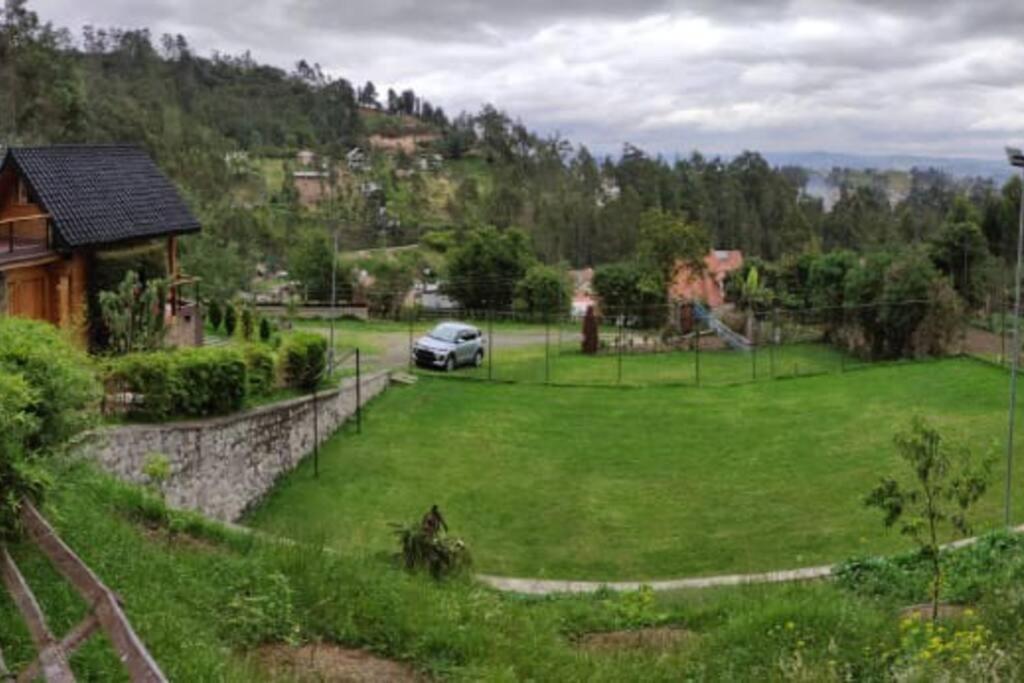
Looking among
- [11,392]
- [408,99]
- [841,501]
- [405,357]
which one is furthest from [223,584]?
[408,99]

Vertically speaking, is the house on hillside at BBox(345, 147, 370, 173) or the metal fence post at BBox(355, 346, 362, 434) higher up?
the house on hillside at BBox(345, 147, 370, 173)

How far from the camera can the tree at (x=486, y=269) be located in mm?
42375

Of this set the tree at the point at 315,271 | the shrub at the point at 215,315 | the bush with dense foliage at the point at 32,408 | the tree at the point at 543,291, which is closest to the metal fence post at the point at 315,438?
the bush with dense foliage at the point at 32,408

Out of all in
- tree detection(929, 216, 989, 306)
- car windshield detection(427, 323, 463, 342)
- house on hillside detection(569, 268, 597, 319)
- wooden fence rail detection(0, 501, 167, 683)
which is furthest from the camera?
house on hillside detection(569, 268, 597, 319)

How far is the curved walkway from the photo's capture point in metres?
9.95

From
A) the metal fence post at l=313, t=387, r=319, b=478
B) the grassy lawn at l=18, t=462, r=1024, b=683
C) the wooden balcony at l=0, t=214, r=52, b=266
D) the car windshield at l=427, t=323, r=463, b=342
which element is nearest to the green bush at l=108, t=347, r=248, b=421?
the metal fence post at l=313, t=387, r=319, b=478

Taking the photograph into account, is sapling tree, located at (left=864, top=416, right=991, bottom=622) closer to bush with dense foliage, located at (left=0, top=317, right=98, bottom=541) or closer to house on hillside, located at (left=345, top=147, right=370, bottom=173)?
bush with dense foliage, located at (left=0, top=317, right=98, bottom=541)

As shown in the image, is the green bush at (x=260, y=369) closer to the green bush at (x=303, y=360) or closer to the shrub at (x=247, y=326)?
the green bush at (x=303, y=360)

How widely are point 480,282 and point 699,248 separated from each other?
919cm

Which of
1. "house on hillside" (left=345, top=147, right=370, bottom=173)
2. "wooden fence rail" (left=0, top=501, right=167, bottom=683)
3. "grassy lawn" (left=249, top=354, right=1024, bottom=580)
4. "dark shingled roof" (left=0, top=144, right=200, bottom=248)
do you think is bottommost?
"grassy lawn" (left=249, top=354, right=1024, bottom=580)

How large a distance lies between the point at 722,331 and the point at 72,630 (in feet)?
93.1

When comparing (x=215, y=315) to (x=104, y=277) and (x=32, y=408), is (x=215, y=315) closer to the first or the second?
(x=104, y=277)

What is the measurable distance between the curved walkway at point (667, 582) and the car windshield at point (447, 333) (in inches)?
519

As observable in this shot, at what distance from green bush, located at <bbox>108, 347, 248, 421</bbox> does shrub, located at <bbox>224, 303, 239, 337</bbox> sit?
42.7 feet
